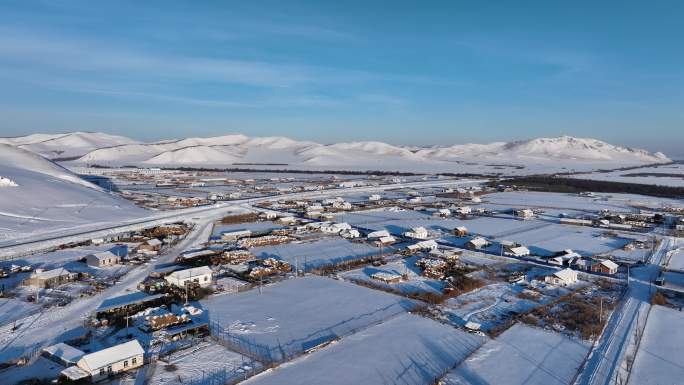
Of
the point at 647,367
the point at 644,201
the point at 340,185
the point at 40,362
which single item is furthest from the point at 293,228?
the point at 644,201

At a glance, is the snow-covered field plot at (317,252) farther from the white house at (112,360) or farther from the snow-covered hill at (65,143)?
the snow-covered hill at (65,143)

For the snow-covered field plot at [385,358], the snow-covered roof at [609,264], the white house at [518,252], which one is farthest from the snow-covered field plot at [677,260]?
the snow-covered field plot at [385,358]

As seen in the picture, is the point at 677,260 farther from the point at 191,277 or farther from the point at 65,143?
the point at 65,143

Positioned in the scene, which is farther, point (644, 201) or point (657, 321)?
point (644, 201)

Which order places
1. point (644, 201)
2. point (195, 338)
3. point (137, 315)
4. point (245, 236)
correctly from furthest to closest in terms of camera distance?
point (644, 201) < point (245, 236) < point (137, 315) < point (195, 338)

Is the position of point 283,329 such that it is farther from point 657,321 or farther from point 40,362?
point 657,321

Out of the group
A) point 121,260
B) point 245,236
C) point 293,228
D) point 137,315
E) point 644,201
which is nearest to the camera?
point 137,315
